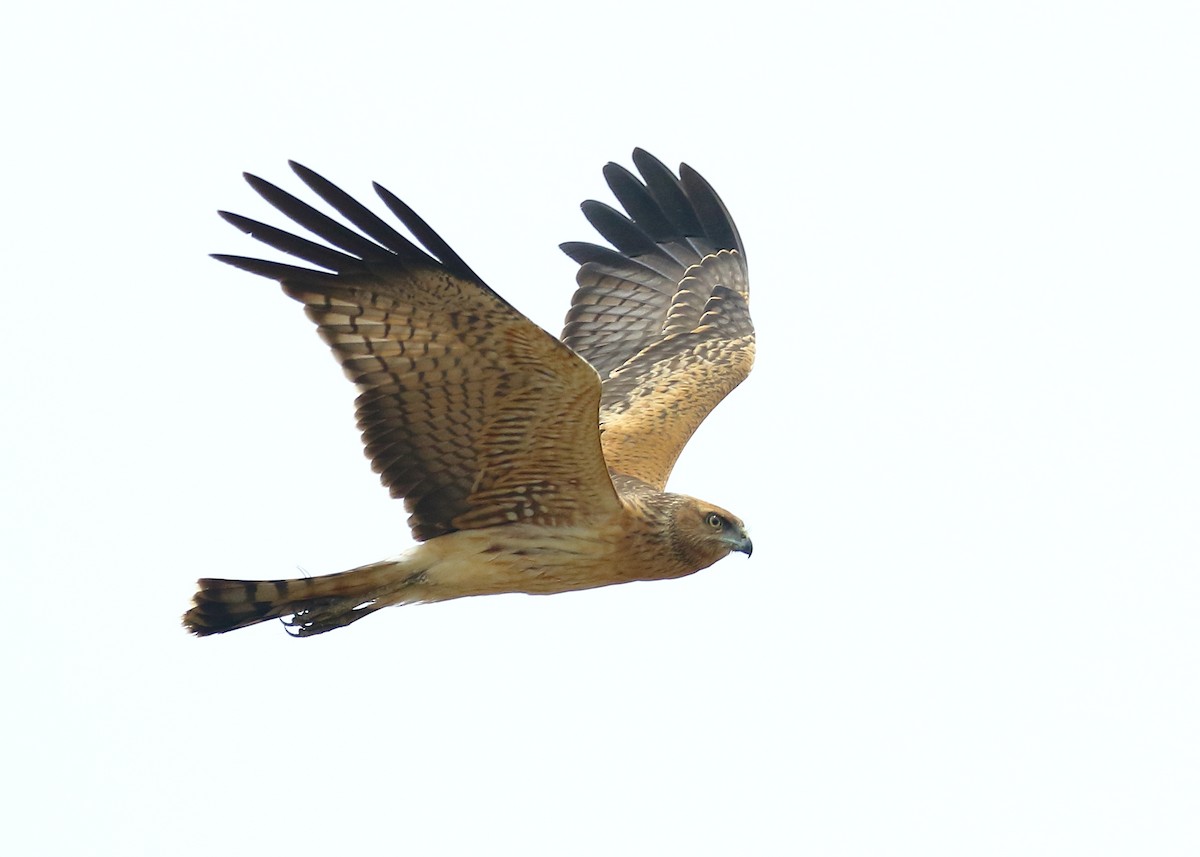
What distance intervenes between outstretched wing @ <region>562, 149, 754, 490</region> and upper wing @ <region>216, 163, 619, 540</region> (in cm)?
189

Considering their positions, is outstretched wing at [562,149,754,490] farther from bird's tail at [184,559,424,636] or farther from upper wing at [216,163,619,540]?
bird's tail at [184,559,424,636]

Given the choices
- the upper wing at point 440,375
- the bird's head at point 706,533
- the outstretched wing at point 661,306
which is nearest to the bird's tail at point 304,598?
the upper wing at point 440,375

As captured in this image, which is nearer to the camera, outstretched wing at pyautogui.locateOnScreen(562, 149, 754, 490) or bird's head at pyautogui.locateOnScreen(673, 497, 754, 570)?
bird's head at pyautogui.locateOnScreen(673, 497, 754, 570)

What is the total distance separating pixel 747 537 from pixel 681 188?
472 centimetres

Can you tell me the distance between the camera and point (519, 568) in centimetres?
989

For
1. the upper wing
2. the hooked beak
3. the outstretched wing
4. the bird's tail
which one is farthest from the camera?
the outstretched wing

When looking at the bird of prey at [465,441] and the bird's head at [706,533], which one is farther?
the bird's head at [706,533]

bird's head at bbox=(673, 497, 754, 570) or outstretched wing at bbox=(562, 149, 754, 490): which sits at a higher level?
outstretched wing at bbox=(562, 149, 754, 490)

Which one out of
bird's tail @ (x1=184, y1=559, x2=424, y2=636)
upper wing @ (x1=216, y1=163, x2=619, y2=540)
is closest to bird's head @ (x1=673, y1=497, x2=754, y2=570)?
upper wing @ (x1=216, y1=163, x2=619, y2=540)

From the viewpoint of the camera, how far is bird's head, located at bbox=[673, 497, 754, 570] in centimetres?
993

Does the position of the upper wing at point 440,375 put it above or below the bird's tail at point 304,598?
above

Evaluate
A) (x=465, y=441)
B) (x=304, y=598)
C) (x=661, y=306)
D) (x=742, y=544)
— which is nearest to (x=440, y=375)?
(x=465, y=441)

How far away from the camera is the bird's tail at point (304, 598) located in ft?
31.9

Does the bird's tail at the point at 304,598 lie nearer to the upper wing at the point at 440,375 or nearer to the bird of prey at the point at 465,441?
the bird of prey at the point at 465,441
